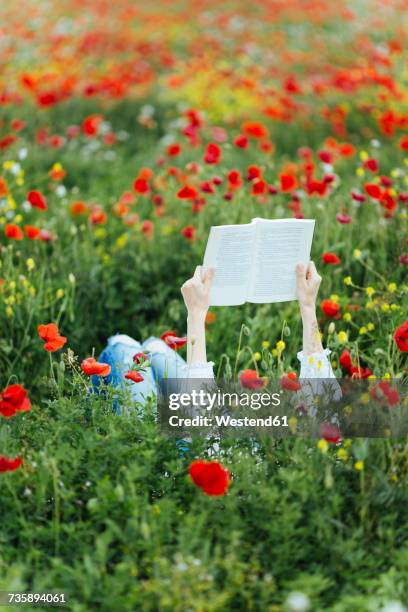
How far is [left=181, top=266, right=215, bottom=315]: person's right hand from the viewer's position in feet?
8.40

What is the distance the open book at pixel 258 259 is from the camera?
253 centimetres

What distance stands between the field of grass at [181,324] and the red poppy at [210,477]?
3.3 inches

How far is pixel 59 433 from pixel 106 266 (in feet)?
5.98

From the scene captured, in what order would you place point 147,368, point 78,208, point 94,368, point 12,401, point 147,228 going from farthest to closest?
point 78,208, point 147,228, point 147,368, point 94,368, point 12,401

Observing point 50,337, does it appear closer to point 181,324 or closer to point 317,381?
point 317,381

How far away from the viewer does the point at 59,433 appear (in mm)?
2385

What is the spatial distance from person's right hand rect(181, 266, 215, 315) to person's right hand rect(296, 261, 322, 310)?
28 centimetres

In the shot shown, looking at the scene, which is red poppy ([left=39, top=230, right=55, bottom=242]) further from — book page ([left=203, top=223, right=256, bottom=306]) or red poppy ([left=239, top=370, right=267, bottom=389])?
red poppy ([left=239, top=370, right=267, bottom=389])

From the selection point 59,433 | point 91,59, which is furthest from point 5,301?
point 91,59

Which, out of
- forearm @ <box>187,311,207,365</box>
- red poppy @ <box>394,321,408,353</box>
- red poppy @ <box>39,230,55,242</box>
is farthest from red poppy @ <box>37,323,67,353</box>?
red poppy @ <box>39,230,55,242</box>

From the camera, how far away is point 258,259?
8.46ft

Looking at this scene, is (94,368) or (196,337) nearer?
(94,368)

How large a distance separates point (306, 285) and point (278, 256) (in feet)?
0.43

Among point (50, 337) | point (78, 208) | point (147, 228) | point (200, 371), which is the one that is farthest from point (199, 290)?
point (78, 208)
